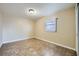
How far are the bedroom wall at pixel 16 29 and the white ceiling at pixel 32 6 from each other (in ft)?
0.34

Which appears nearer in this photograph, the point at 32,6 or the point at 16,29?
the point at 32,6

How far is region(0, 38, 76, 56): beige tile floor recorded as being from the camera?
1447 millimetres

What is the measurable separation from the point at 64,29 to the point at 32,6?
0.67 meters

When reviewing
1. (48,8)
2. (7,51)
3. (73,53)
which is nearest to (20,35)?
(7,51)

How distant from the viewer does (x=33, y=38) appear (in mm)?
1625

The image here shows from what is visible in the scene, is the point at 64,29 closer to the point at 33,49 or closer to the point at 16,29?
the point at 33,49

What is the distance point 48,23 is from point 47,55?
22.0 inches

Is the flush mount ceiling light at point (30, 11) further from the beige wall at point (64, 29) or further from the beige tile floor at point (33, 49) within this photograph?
the beige tile floor at point (33, 49)

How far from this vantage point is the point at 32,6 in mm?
1420

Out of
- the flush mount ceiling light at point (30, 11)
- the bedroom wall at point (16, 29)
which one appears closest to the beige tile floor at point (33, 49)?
the bedroom wall at point (16, 29)

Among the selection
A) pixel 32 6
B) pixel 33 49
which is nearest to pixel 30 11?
pixel 32 6

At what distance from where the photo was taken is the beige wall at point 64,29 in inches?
55.7

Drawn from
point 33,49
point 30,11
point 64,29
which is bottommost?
point 33,49

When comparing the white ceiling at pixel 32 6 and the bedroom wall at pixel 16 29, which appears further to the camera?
the bedroom wall at pixel 16 29
